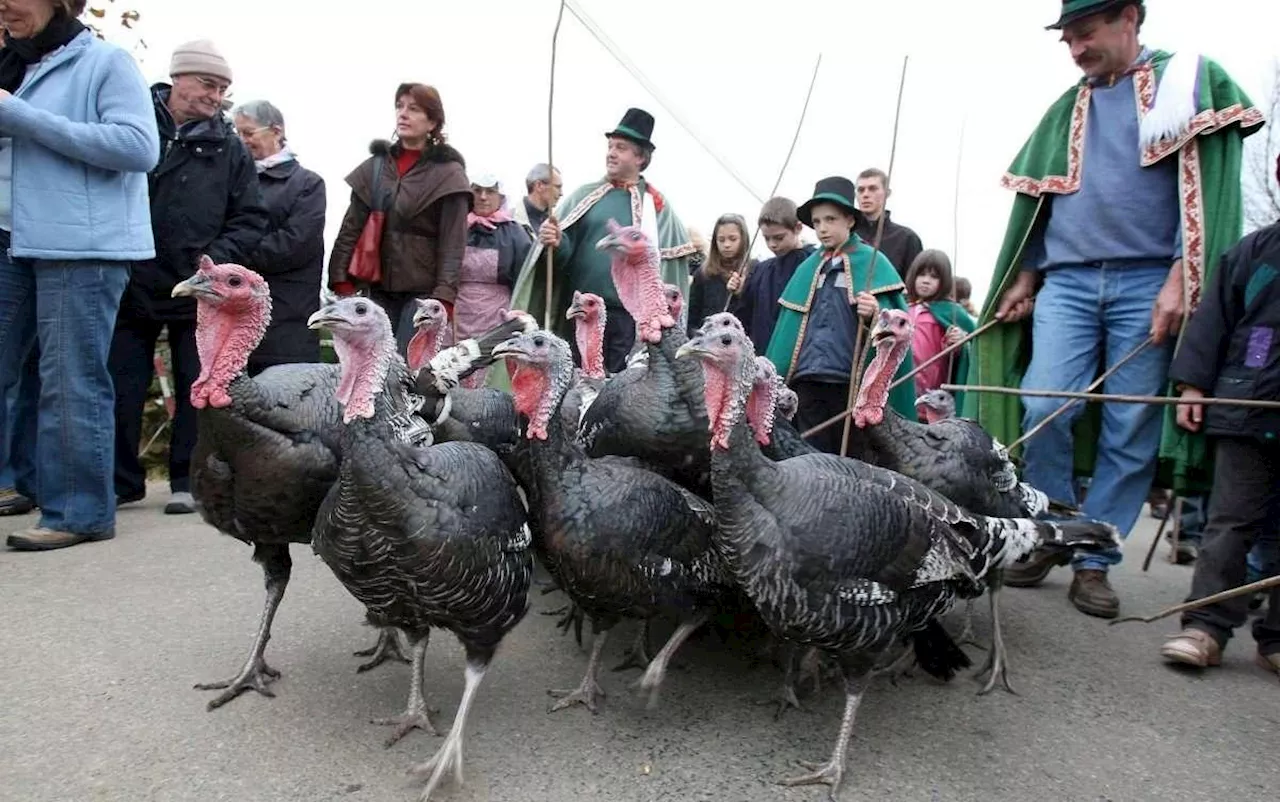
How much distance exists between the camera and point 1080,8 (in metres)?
4.10

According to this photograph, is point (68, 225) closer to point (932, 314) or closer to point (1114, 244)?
point (1114, 244)

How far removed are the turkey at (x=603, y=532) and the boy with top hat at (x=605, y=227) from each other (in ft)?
8.71

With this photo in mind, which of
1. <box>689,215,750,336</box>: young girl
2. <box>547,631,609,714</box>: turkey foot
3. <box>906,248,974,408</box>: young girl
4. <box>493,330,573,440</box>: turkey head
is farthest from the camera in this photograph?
<box>689,215,750,336</box>: young girl

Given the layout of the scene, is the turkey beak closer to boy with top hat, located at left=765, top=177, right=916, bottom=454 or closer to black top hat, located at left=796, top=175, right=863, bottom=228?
boy with top hat, located at left=765, top=177, right=916, bottom=454

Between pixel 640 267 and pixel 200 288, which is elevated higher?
pixel 640 267

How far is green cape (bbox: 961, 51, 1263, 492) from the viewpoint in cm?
402

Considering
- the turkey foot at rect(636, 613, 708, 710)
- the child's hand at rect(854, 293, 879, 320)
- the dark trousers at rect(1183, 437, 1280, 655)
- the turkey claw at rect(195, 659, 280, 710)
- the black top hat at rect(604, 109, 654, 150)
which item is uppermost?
the black top hat at rect(604, 109, 654, 150)

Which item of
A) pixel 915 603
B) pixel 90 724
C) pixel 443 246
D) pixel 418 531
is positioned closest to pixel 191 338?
pixel 443 246

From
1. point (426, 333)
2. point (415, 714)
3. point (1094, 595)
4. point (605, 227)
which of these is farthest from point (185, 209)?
point (1094, 595)

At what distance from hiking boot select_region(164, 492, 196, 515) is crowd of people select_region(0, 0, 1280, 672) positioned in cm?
2

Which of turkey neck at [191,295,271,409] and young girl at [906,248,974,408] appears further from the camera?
young girl at [906,248,974,408]

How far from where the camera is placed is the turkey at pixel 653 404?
3805 mm

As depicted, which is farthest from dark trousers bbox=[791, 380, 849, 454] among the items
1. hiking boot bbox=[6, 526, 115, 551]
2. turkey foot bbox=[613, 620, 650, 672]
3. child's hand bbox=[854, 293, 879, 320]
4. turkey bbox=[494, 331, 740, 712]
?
hiking boot bbox=[6, 526, 115, 551]

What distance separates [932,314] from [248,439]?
16.4ft
